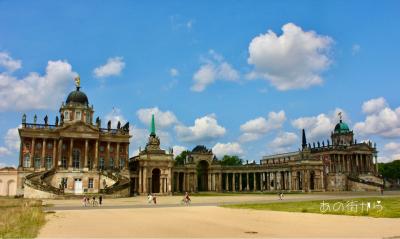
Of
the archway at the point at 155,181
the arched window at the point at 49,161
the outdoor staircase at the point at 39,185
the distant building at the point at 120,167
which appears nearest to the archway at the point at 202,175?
the distant building at the point at 120,167

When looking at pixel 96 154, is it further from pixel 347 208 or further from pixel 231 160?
pixel 231 160

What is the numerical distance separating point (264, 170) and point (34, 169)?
217 feet

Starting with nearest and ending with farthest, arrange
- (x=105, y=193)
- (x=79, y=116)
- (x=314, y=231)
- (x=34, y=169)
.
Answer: (x=314, y=231)
(x=105, y=193)
(x=34, y=169)
(x=79, y=116)

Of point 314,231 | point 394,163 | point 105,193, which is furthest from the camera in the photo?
point 394,163

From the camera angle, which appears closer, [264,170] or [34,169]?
[34,169]

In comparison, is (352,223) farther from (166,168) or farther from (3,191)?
(3,191)

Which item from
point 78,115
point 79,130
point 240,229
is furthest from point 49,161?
point 240,229

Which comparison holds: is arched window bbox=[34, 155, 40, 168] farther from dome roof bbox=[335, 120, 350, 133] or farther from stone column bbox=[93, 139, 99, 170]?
dome roof bbox=[335, 120, 350, 133]

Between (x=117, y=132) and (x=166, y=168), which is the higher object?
(x=117, y=132)

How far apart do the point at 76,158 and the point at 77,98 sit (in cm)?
1514

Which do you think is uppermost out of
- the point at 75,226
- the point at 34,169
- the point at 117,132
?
the point at 117,132

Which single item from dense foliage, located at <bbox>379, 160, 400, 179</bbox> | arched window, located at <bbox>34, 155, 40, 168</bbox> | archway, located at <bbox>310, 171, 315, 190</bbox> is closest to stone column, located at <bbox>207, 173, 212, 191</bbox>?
archway, located at <bbox>310, 171, 315, 190</bbox>

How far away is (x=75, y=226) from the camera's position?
26.1 meters

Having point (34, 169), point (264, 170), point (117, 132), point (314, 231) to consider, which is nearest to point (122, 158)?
point (117, 132)
